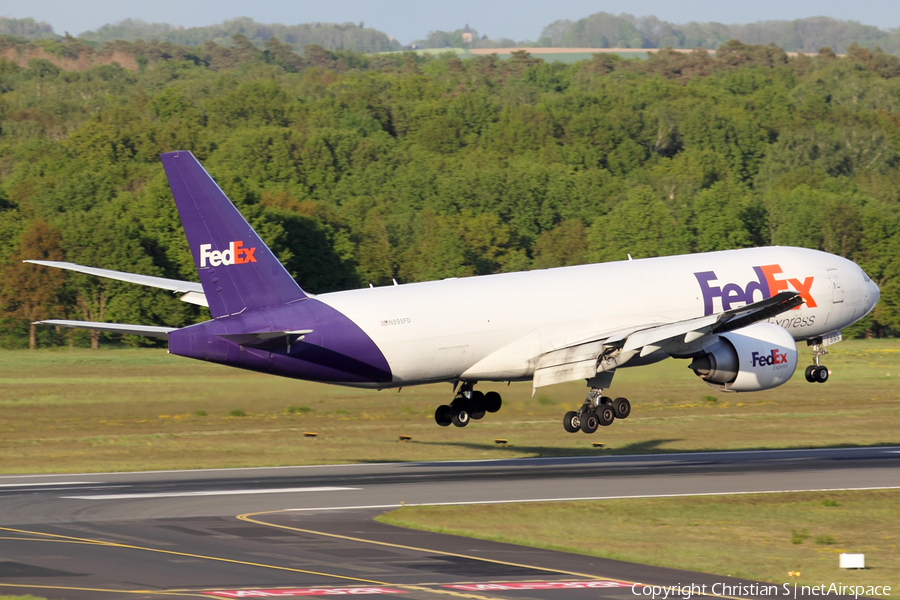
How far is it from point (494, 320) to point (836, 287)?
16595mm

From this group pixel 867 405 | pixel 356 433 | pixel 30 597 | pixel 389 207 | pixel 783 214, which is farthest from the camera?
pixel 389 207

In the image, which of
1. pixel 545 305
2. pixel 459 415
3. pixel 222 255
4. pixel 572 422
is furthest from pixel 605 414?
pixel 222 255

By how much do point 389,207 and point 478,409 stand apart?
370 feet

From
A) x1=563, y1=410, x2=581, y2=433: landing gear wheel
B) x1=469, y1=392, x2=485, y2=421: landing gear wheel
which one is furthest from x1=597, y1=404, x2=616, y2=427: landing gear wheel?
x1=469, y1=392, x2=485, y2=421: landing gear wheel

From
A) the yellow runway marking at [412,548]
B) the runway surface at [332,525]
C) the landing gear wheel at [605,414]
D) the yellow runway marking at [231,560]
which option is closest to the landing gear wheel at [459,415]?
the runway surface at [332,525]

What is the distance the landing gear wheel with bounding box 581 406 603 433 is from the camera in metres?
48.2

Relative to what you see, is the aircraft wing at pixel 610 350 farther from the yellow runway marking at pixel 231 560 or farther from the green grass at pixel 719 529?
the yellow runway marking at pixel 231 560

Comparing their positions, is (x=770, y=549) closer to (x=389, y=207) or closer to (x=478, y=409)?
(x=478, y=409)

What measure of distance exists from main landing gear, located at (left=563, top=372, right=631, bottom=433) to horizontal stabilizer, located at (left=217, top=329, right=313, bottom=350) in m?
10.9

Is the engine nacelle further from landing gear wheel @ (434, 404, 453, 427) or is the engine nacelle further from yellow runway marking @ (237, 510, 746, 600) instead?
yellow runway marking @ (237, 510, 746, 600)

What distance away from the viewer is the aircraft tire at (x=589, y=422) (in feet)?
158

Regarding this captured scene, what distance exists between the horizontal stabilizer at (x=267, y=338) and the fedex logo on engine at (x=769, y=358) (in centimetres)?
1702

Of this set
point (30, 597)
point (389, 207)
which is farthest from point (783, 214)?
point (30, 597)

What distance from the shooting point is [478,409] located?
5078 cm
